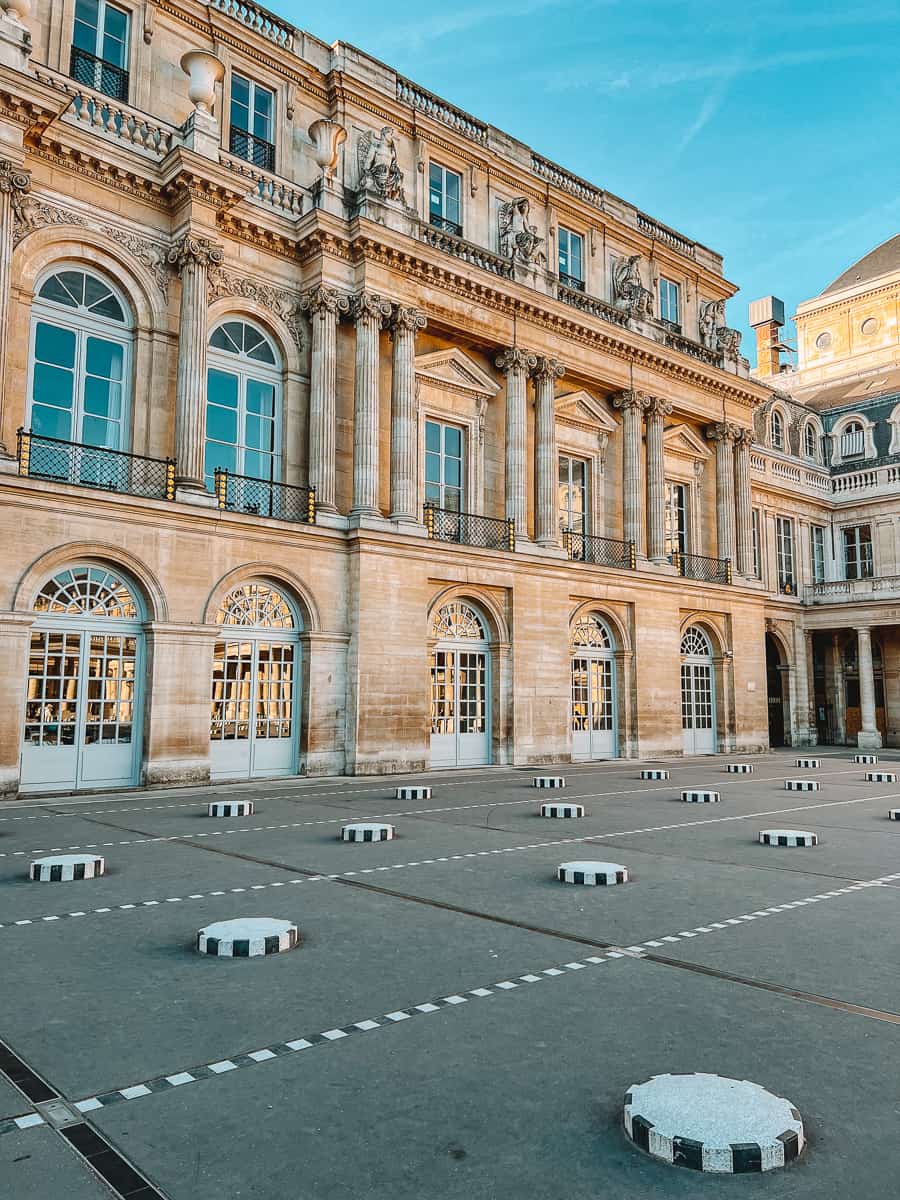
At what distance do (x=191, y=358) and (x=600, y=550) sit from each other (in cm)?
1442

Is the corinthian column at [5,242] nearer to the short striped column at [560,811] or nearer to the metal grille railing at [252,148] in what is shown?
the metal grille railing at [252,148]

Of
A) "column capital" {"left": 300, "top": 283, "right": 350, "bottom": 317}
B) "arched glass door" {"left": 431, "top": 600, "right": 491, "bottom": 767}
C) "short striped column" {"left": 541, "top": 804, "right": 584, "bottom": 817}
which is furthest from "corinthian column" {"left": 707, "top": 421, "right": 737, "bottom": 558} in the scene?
"short striped column" {"left": 541, "top": 804, "right": 584, "bottom": 817}

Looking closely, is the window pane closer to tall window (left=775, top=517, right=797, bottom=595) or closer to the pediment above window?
the pediment above window

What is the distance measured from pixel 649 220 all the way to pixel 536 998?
3272 centimetres

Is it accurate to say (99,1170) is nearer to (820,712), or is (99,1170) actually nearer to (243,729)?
(243,729)

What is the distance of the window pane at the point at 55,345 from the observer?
59.5 feet

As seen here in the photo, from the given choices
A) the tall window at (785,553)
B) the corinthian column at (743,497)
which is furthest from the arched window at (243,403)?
the tall window at (785,553)

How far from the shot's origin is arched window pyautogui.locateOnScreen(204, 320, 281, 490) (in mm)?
20781

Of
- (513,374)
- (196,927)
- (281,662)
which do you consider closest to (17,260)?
(281,662)

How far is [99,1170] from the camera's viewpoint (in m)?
3.27

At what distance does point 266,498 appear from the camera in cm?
2114

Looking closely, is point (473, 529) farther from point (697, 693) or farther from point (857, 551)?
point (857, 551)

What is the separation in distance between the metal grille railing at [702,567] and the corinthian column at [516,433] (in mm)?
8112

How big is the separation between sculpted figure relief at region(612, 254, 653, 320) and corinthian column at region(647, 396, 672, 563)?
121 inches
